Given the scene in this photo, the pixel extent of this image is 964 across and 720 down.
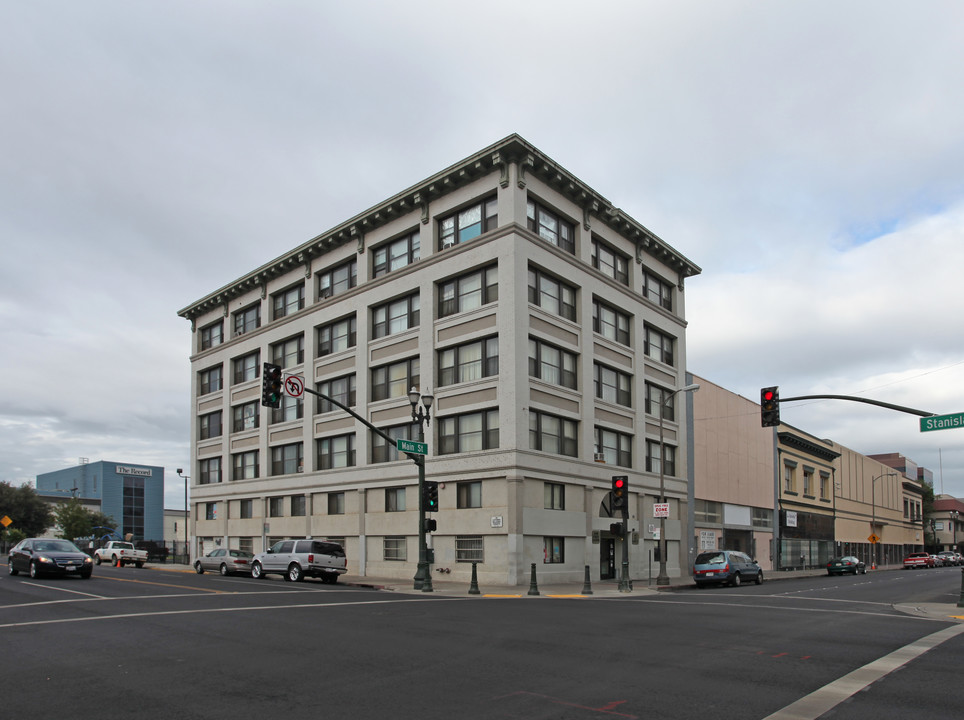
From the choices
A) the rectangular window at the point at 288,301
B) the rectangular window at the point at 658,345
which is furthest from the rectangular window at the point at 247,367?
the rectangular window at the point at 658,345

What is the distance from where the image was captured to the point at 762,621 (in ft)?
57.1

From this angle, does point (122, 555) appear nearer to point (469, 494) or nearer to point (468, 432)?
point (469, 494)

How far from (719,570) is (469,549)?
36.9 ft

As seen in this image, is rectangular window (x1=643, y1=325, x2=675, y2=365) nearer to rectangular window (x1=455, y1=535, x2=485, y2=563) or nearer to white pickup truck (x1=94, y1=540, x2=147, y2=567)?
rectangular window (x1=455, y1=535, x2=485, y2=563)

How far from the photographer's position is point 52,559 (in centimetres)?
2859

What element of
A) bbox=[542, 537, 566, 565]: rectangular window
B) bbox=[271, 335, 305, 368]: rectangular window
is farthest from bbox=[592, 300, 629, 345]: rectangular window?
bbox=[271, 335, 305, 368]: rectangular window

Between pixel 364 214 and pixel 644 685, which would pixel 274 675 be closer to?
pixel 644 685

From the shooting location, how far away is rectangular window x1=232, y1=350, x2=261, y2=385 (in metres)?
50.9

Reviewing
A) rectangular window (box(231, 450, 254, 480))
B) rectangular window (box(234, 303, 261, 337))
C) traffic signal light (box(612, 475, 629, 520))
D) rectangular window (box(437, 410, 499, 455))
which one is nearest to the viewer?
traffic signal light (box(612, 475, 629, 520))

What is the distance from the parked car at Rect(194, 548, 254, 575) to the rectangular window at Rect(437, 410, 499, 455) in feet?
35.9

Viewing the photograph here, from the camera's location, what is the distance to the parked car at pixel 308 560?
107ft

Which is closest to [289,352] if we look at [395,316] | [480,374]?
[395,316]

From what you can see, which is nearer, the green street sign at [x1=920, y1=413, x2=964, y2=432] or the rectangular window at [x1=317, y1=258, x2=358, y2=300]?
the green street sign at [x1=920, y1=413, x2=964, y2=432]

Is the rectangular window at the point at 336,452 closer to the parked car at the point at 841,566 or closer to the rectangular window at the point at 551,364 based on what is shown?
the rectangular window at the point at 551,364
